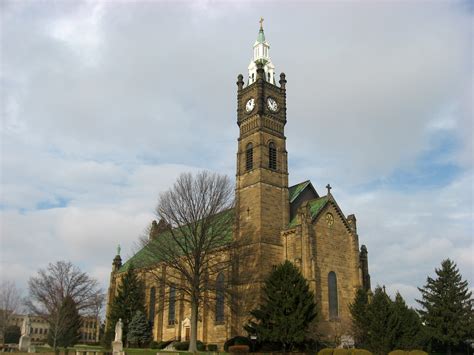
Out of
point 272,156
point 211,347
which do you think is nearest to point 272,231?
point 272,156

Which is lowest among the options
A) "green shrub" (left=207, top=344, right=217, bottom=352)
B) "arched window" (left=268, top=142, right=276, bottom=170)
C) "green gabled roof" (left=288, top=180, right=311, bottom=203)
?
"green shrub" (left=207, top=344, right=217, bottom=352)

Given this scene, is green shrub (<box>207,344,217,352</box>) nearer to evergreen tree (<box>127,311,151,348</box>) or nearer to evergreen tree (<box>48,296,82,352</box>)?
evergreen tree (<box>127,311,151,348</box>)

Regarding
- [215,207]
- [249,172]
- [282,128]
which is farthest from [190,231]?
[282,128]

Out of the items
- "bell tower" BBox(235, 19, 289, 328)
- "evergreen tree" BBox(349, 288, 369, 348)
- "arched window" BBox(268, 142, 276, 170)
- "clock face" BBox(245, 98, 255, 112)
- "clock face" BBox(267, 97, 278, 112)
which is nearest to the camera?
"evergreen tree" BBox(349, 288, 369, 348)

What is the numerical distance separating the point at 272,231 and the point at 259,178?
5675mm

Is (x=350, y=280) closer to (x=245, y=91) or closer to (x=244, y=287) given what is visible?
(x=244, y=287)

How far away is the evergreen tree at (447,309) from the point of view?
142ft

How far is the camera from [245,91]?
178ft

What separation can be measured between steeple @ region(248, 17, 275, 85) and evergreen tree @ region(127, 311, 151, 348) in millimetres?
30460

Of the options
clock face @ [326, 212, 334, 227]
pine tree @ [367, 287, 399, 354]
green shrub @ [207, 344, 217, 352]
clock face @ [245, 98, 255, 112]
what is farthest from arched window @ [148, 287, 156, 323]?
pine tree @ [367, 287, 399, 354]

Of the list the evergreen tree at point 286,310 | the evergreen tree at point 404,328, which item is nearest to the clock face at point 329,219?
the evergreen tree at point 404,328

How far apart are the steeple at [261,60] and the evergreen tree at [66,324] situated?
111 feet

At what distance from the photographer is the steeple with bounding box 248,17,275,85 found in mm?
55656

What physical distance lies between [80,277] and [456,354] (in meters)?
41.3
